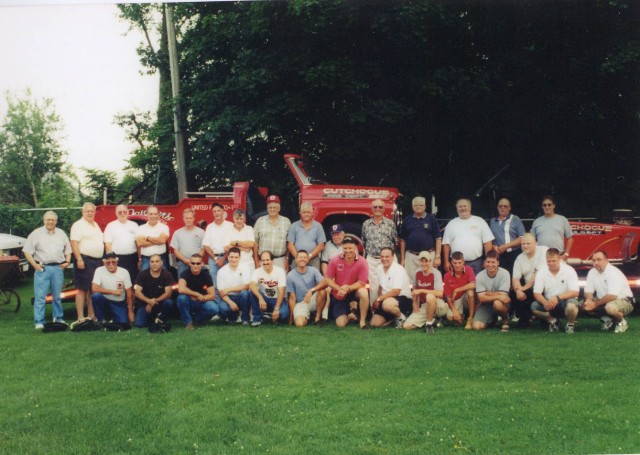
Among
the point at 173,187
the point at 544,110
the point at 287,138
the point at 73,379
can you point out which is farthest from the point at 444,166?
the point at 73,379

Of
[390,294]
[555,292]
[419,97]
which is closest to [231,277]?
[390,294]

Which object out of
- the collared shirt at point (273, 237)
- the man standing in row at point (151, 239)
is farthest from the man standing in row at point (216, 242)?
the man standing in row at point (151, 239)

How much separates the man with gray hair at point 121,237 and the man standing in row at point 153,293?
49 cm

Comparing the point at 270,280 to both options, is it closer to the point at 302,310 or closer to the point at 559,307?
the point at 302,310

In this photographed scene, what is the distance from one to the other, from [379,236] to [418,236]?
1.64ft

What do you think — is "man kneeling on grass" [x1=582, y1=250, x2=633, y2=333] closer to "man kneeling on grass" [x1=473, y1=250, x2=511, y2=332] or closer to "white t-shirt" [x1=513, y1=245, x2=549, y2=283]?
"white t-shirt" [x1=513, y1=245, x2=549, y2=283]

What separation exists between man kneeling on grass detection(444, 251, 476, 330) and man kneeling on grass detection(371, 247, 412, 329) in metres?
0.50

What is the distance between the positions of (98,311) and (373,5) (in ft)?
18.8

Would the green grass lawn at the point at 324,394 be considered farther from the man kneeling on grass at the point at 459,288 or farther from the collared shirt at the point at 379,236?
the collared shirt at the point at 379,236

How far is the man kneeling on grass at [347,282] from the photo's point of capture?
7.73m

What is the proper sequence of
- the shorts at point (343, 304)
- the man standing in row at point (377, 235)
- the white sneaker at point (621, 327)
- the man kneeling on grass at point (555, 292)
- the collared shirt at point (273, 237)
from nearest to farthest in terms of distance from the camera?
the white sneaker at point (621, 327)
the man kneeling on grass at point (555, 292)
the shorts at point (343, 304)
the man standing in row at point (377, 235)
the collared shirt at point (273, 237)

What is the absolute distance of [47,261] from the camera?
26.2ft

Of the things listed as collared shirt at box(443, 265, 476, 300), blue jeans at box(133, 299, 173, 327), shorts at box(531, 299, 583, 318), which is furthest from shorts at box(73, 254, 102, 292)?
shorts at box(531, 299, 583, 318)

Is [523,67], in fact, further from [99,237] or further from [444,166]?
[99,237]
